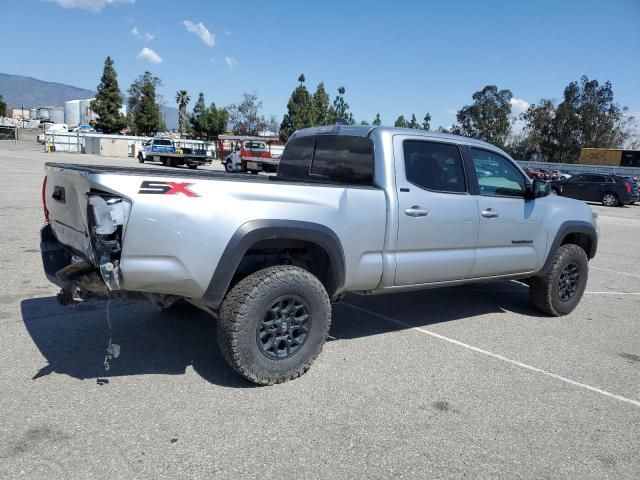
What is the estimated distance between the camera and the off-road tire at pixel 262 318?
3.47m

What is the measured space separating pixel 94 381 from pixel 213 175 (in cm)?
167

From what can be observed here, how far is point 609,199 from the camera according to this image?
26.9 metres

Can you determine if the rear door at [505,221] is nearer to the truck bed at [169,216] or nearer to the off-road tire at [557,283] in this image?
the off-road tire at [557,283]

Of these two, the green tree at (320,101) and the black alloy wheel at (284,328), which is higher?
the green tree at (320,101)

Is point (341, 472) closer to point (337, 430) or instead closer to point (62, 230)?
point (337, 430)

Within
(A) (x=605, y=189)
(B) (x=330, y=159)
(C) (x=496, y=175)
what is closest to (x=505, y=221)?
(C) (x=496, y=175)

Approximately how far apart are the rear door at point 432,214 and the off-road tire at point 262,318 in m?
0.89

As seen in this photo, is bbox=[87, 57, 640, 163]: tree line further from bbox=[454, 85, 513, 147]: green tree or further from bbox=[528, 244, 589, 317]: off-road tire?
bbox=[528, 244, 589, 317]: off-road tire

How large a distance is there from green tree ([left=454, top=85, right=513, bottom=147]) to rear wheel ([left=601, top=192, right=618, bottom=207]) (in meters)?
52.8

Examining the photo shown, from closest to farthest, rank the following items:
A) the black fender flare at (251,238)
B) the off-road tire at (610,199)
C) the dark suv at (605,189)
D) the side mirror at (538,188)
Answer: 1. the black fender flare at (251,238)
2. the side mirror at (538,188)
3. the dark suv at (605,189)
4. the off-road tire at (610,199)

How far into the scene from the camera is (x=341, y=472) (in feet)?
9.03

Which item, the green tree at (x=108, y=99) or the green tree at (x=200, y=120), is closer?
the green tree at (x=108, y=99)

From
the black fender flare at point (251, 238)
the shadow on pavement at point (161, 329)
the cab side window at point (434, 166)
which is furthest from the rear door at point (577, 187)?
the black fender flare at point (251, 238)

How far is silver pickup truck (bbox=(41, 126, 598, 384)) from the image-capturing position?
3.17 m
